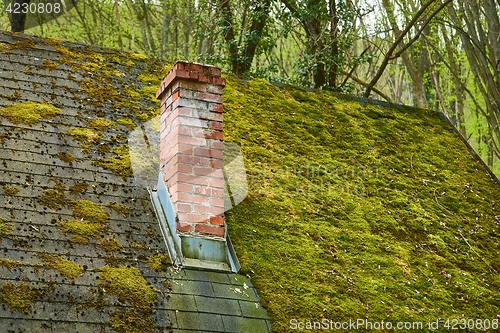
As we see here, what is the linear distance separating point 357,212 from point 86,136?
2625mm

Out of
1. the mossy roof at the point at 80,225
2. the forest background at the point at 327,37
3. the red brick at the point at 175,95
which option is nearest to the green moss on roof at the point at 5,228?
the mossy roof at the point at 80,225

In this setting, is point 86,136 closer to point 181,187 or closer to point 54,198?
point 54,198

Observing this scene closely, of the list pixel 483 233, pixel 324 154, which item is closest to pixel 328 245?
pixel 324 154

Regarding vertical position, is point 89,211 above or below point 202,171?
below

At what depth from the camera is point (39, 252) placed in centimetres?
454

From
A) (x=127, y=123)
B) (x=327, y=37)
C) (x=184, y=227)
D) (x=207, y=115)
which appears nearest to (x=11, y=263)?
(x=184, y=227)

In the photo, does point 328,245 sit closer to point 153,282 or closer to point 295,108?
point 153,282

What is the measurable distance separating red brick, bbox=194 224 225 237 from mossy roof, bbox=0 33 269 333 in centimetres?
31

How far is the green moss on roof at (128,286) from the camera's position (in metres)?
4.48

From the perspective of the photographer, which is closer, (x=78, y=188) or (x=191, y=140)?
(x=78, y=188)

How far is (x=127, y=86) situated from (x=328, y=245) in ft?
8.77

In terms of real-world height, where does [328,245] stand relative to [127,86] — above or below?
below

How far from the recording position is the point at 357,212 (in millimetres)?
6484

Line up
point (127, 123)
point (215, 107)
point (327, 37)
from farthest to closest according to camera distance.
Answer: point (327, 37)
point (127, 123)
point (215, 107)
